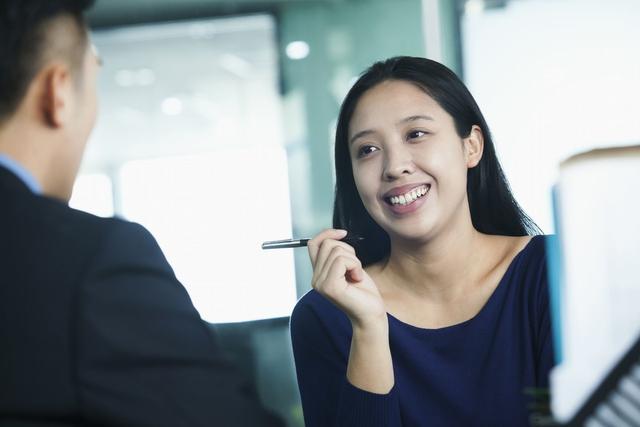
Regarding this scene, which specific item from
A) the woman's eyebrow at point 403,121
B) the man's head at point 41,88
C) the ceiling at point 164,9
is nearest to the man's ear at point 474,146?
the woman's eyebrow at point 403,121

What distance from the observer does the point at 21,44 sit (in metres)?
0.72

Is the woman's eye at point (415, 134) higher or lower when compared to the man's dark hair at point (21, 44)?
lower

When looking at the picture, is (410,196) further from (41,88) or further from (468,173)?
(41,88)

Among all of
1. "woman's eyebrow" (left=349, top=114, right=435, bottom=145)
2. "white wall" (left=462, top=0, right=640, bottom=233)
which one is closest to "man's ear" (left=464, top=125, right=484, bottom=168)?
"woman's eyebrow" (left=349, top=114, right=435, bottom=145)

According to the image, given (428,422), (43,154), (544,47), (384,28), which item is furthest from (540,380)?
(384,28)

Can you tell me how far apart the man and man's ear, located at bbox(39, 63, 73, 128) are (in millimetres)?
23

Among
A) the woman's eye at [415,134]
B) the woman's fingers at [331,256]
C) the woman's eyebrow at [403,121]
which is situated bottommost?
the woman's fingers at [331,256]

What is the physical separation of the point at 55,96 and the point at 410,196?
2.62 ft

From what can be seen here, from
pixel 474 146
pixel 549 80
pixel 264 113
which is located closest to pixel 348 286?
pixel 474 146

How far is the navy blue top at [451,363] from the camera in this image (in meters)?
1.22

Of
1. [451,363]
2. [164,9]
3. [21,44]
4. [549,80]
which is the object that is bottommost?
[451,363]

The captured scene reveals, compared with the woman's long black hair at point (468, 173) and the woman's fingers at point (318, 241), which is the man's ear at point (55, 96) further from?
the woman's long black hair at point (468, 173)

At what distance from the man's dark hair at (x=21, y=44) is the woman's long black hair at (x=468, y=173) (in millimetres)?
826

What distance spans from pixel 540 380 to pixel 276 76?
2.51 meters
